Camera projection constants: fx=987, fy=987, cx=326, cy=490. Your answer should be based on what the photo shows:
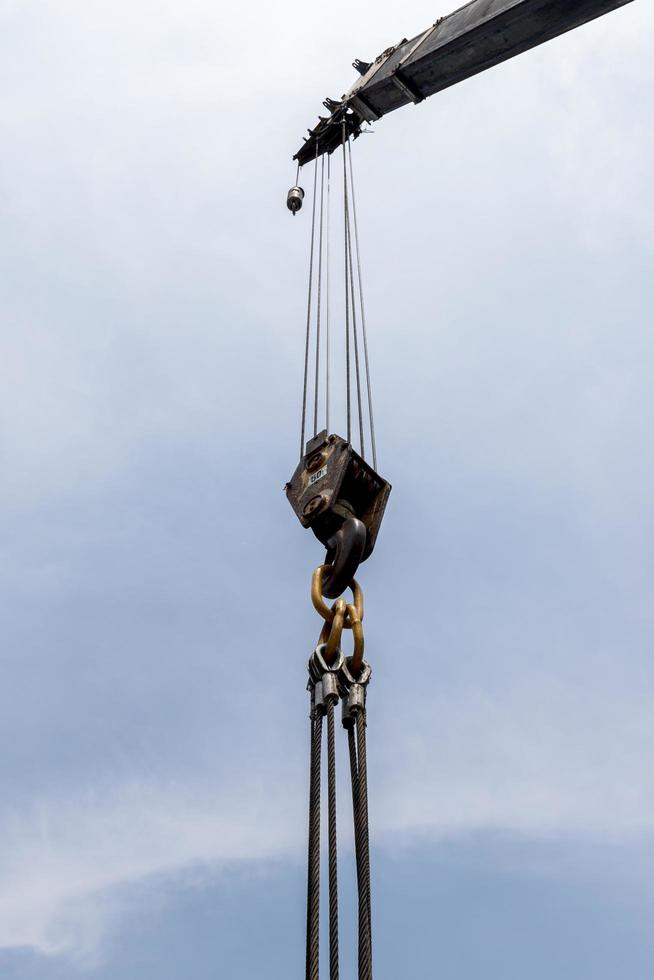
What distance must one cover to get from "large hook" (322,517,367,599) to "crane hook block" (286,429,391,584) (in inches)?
3.4

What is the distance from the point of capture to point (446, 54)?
31.2ft

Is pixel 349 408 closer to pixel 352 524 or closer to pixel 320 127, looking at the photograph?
pixel 352 524

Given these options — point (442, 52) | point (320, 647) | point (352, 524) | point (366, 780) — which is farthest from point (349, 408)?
point (442, 52)

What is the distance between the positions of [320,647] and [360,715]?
0.40m

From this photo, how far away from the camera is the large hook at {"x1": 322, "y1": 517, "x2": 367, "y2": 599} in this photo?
5.42 metres

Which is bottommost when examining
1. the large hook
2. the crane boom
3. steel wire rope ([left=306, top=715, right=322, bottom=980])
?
steel wire rope ([left=306, top=715, right=322, bottom=980])

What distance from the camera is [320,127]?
10.8 metres

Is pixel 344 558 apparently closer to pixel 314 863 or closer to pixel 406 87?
pixel 314 863

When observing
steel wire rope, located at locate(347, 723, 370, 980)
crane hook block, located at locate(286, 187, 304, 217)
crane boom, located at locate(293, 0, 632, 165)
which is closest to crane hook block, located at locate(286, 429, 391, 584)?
steel wire rope, located at locate(347, 723, 370, 980)

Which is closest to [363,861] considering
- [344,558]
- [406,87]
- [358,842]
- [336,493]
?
[358,842]

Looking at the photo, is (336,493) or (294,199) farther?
(294,199)

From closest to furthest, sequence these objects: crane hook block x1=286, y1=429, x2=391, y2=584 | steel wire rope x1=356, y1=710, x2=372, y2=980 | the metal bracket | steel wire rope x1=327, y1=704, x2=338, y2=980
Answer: steel wire rope x1=356, y1=710, x2=372, y2=980 < steel wire rope x1=327, y1=704, x2=338, y2=980 < crane hook block x1=286, y1=429, x2=391, y2=584 < the metal bracket

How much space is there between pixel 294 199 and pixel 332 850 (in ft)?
23.1

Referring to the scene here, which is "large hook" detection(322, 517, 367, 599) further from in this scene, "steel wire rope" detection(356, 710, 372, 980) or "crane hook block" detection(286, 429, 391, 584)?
"steel wire rope" detection(356, 710, 372, 980)
